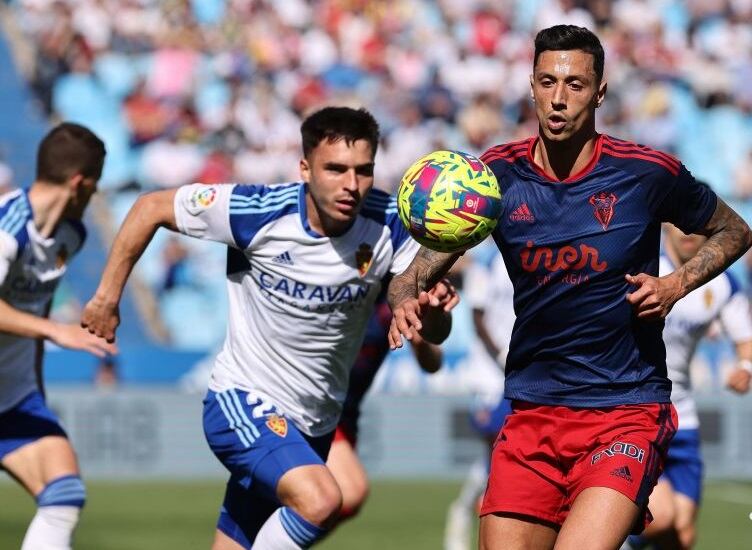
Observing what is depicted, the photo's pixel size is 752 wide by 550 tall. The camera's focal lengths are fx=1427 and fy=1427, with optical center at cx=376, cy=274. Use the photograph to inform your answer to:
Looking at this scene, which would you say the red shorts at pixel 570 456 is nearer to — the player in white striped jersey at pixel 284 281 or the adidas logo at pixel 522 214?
the adidas logo at pixel 522 214

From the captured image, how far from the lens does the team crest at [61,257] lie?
794 cm

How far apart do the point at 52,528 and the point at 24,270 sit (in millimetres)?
1393

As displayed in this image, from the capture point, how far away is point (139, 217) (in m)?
6.97

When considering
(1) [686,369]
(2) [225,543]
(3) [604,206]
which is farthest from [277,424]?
(1) [686,369]

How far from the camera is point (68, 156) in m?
7.72

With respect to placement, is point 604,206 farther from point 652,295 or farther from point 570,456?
point 570,456

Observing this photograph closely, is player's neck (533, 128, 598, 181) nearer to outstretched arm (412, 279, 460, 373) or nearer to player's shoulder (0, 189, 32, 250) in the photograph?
outstretched arm (412, 279, 460, 373)

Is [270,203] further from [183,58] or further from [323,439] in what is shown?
[183,58]

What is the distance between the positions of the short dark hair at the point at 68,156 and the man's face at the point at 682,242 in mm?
3453

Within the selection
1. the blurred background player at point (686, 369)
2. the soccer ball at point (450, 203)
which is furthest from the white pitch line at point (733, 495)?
the soccer ball at point (450, 203)

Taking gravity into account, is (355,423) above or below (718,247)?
below

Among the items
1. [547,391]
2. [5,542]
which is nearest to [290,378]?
[547,391]

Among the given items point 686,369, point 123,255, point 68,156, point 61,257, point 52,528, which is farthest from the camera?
point 686,369

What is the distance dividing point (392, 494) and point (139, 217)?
835 cm
